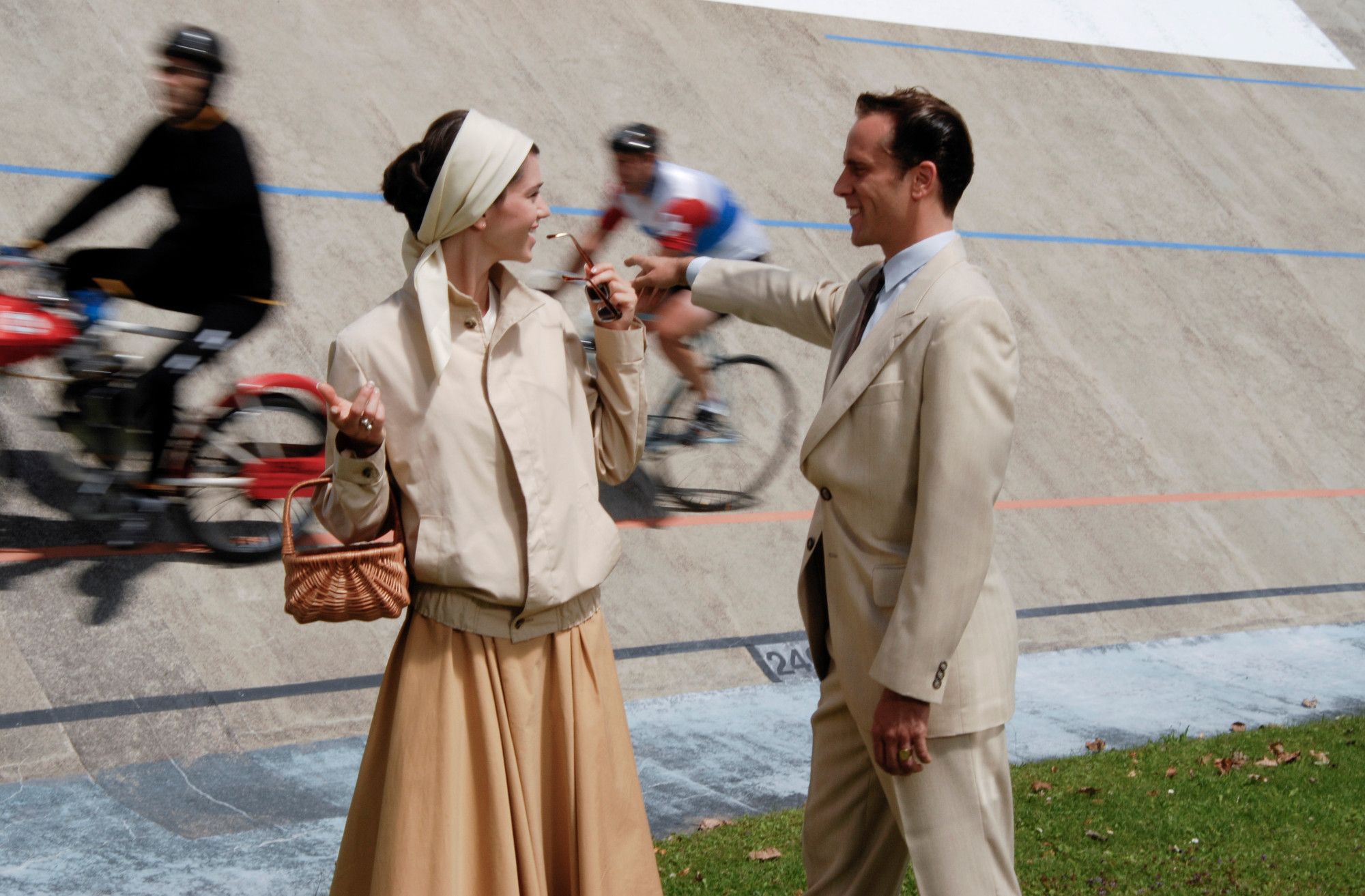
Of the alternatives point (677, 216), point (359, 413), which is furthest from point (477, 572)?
point (677, 216)

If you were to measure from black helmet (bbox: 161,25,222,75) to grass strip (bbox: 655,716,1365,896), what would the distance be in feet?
12.4

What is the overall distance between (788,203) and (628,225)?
135 cm

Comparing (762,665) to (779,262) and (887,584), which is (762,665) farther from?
(887,584)

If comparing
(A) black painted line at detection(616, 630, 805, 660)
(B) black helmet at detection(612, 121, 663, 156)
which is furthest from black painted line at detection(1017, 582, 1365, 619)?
(B) black helmet at detection(612, 121, 663, 156)

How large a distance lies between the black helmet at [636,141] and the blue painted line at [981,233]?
6.74 ft

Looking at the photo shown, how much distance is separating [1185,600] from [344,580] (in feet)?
21.7

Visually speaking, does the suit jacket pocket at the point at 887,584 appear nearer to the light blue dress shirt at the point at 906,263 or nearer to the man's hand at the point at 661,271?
the light blue dress shirt at the point at 906,263

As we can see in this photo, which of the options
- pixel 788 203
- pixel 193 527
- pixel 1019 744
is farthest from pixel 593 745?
pixel 788 203

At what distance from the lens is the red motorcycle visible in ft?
19.7

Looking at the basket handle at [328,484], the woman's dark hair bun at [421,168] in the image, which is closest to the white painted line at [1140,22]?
the woman's dark hair bun at [421,168]

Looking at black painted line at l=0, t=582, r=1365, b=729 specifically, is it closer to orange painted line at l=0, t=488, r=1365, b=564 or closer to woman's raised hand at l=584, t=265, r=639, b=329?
orange painted line at l=0, t=488, r=1365, b=564

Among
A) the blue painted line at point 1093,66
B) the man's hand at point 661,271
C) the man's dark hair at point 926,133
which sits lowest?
the blue painted line at point 1093,66

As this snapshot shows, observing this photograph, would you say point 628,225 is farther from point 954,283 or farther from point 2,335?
point 954,283

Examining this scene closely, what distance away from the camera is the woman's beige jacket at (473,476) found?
2.73 m
